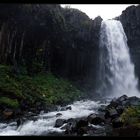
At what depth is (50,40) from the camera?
45.7m

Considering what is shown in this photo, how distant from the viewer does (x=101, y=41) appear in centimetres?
5050

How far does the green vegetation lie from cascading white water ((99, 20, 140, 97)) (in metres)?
10.8

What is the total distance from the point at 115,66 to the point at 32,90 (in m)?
22.9

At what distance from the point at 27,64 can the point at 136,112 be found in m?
25.9

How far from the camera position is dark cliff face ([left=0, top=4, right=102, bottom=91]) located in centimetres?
3750

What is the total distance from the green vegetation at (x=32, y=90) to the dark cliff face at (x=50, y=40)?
2.81 metres

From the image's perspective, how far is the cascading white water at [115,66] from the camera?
48469 mm

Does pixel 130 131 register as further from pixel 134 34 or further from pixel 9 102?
pixel 134 34

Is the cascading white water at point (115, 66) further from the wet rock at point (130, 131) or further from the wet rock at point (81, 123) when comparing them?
the wet rock at point (130, 131)

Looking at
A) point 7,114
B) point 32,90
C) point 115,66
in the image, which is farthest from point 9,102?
point 115,66
